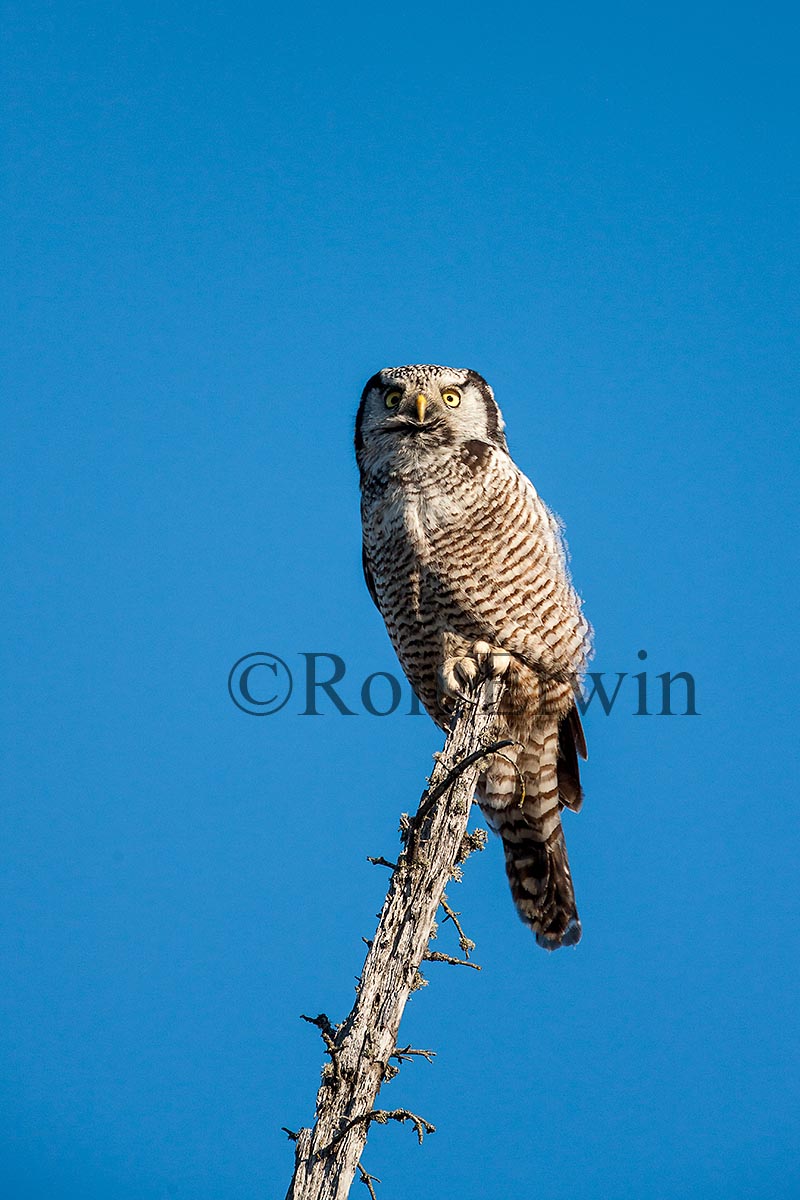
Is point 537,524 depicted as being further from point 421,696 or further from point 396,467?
point 421,696

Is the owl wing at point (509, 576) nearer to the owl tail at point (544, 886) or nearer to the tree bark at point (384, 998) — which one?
the owl tail at point (544, 886)

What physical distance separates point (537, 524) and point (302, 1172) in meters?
3.57

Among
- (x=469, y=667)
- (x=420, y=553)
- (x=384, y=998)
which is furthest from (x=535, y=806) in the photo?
(x=384, y=998)

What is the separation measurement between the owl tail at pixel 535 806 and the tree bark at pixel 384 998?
6.18 feet

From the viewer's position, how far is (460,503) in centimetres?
568

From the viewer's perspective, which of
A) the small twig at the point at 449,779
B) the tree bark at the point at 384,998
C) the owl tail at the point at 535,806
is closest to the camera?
the tree bark at the point at 384,998

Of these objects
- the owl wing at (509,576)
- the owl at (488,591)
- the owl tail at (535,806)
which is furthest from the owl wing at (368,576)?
the owl tail at (535,806)

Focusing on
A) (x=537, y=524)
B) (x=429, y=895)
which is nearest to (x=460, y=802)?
(x=429, y=895)

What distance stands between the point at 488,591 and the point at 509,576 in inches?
5.5

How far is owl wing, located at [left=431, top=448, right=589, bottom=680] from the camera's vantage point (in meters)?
5.66

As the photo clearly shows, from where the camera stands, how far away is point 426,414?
19.3ft

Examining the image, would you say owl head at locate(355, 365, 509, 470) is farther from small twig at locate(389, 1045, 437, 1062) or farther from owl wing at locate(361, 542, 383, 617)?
small twig at locate(389, 1045, 437, 1062)

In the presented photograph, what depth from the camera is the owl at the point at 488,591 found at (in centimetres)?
A: 568

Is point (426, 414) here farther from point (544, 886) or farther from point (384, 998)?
point (384, 998)
